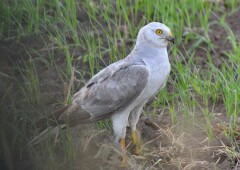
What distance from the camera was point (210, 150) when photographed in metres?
5.70

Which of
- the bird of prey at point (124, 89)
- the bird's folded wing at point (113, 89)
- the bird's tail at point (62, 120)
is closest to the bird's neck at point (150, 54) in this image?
the bird of prey at point (124, 89)

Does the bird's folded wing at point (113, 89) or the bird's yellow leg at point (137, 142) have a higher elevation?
the bird's folded wing at point (113, 89)

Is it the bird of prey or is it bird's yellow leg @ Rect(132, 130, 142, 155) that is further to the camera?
bird's yellow leg @ Rect(132, 130, 142, 155)

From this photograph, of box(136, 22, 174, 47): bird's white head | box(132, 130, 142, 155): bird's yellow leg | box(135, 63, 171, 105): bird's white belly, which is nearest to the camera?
box(135, 63, 171, 105): bird's white belly

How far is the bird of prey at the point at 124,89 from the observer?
213 inches

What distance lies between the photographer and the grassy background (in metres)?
5.80

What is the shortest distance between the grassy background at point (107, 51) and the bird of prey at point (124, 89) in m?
0.22

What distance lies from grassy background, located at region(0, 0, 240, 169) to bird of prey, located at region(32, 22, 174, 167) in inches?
8.5

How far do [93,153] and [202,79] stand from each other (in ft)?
5.16

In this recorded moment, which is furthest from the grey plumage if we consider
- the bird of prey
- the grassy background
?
the grassy background

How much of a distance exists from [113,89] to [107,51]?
4.38 ft

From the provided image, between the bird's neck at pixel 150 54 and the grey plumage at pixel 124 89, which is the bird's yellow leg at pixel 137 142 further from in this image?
the bird's neck at pixel 150 54

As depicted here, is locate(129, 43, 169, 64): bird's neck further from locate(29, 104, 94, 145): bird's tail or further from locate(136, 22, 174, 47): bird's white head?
locate(29, 104, 94, 145): bird's tail

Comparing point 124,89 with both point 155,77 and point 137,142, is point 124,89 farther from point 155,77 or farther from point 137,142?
point 137,142
